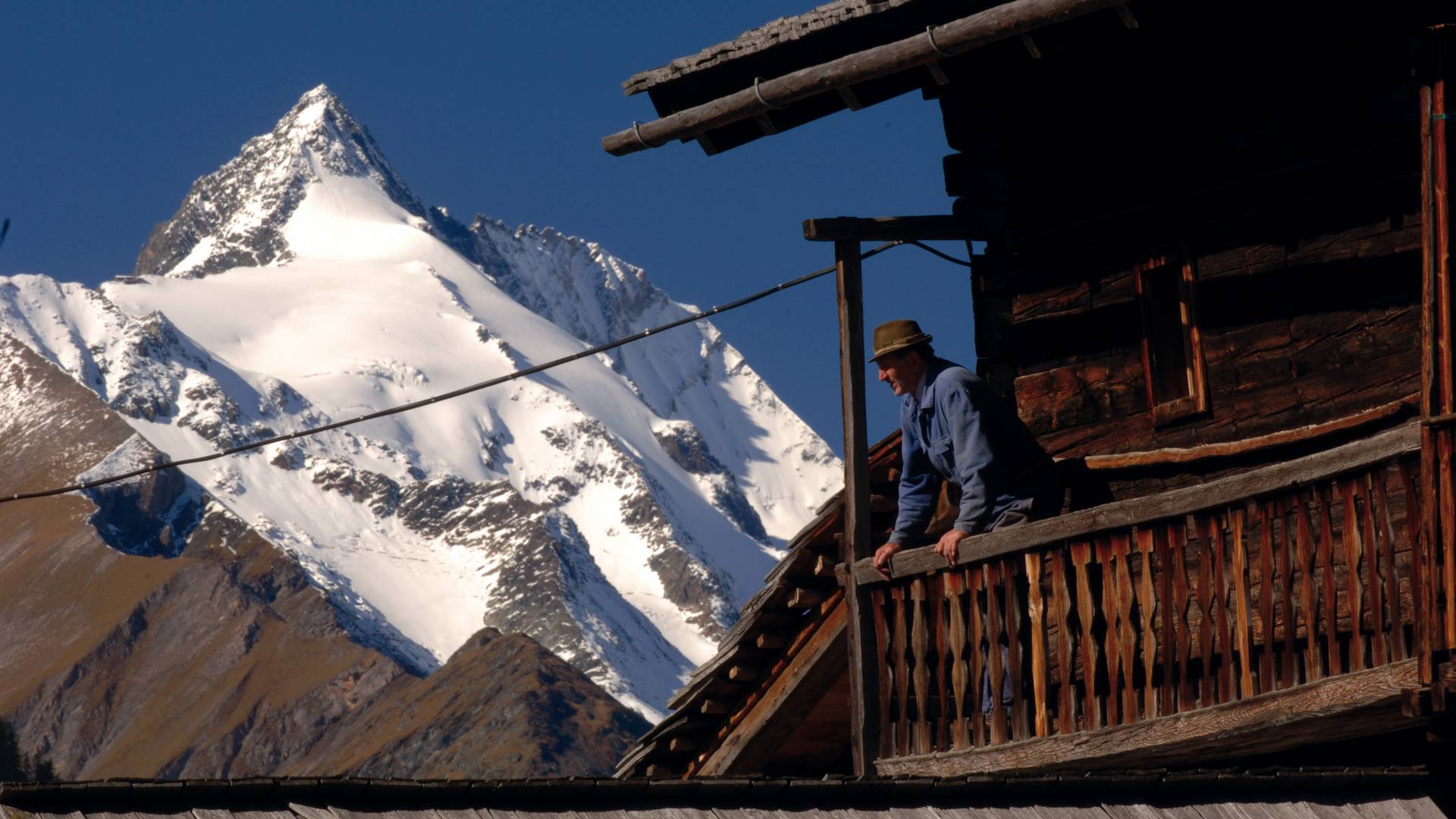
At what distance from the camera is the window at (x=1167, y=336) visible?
9.80 meters

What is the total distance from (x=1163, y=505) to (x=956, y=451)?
1248mm

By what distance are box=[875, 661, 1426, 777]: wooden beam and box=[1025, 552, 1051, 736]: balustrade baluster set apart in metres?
0.10

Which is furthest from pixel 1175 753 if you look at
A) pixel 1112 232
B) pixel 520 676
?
pixel 520 676

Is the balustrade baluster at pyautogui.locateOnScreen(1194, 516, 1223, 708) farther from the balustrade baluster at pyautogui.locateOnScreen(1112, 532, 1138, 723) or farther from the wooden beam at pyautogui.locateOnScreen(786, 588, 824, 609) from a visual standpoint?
the wooden beam at pyautogui.locateOnScreen(786, 588, 824, 609)

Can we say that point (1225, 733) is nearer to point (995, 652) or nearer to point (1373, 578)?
point (1373, 578)

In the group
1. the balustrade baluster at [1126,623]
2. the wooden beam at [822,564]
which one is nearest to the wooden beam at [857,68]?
the balustrade baluster at [1126,623]

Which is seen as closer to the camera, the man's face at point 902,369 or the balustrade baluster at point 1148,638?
the balustrade baluster at point 1148,638

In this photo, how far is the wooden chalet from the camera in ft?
24.9

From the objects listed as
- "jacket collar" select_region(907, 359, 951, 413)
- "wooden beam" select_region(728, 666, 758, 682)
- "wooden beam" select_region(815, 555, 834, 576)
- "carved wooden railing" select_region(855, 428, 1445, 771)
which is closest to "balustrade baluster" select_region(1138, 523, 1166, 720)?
"carved wooden railing" select_region(855, 428, 1445, 771)

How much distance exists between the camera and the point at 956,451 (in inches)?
357

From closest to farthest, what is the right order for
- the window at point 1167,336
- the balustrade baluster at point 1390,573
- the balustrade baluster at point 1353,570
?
the balustrade baluster at point 1390,573 → the balustrade baluster at point 1353,570 → the window at point 1167,336

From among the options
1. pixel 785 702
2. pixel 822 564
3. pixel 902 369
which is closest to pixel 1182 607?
pixel 902 369

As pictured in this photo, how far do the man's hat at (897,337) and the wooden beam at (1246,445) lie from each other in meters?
1.11

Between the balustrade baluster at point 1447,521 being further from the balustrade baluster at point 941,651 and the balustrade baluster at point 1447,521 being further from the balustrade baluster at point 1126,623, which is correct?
the balustrade baluster at point 941,651
